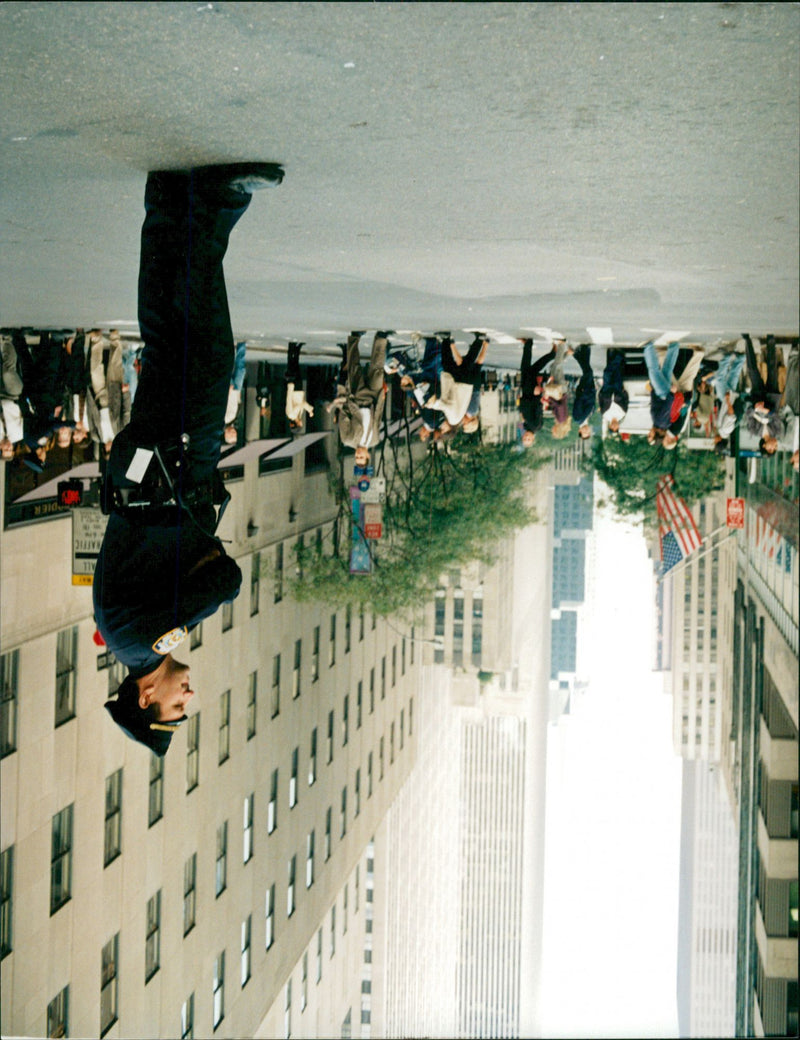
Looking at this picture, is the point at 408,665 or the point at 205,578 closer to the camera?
the point at 205,578

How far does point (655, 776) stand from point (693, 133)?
28.2m

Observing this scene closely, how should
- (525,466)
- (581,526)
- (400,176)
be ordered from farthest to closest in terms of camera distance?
1. (581,526)
2. (525,466)
3. (400,176)

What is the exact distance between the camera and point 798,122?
4016 millimetres

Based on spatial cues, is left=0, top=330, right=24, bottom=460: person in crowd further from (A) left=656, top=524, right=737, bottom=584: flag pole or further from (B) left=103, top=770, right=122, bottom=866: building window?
(A) left=656, top=524, right=737, bottom=584: flag pole

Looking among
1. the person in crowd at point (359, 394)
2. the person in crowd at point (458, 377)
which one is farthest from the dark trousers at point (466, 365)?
the person in crowd at point (359, 394)

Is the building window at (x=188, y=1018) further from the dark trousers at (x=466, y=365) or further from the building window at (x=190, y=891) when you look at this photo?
the dark trousers at (x=466, y=365)

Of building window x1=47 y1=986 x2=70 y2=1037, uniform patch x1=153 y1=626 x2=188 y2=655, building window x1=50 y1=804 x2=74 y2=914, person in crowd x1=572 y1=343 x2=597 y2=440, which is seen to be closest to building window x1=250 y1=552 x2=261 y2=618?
building window x1=50 y1=804 x2=74 y2=914

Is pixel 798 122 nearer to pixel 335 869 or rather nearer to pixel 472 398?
pixel 472 398

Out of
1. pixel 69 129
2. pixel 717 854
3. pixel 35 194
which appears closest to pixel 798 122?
pixel 69 129

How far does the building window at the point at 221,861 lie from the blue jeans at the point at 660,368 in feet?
37.5

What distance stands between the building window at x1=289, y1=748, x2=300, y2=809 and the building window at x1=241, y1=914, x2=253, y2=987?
2.48m

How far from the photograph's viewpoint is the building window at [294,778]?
19109mm

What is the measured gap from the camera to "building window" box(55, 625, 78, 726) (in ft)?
40.7

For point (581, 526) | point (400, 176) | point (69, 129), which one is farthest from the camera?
point (581, 526)
